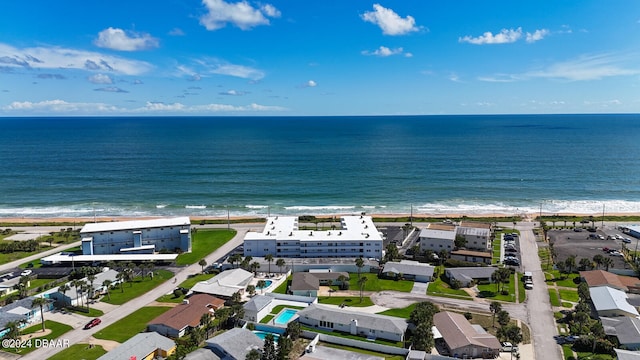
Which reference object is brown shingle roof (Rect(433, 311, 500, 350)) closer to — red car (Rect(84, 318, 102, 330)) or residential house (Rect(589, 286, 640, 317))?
residential house (Rect(589, 286, 640, 317))

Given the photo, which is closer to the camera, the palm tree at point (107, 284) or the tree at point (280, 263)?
the palm tree at point (107, 284)

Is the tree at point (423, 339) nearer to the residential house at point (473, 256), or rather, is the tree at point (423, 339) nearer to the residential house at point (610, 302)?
the residential house at point (610, 302)

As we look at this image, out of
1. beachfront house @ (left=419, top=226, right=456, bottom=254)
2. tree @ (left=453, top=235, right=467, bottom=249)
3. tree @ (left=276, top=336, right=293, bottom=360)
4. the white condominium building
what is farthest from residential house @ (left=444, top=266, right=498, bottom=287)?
tree @ (left=276, top=336, right=293, bottom=360)

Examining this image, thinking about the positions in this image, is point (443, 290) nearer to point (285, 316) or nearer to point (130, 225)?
point (285, 316)

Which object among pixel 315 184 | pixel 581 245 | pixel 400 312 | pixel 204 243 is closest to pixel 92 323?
pixel 204 243

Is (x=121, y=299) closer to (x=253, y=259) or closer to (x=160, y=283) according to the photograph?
(x=160, y=283)

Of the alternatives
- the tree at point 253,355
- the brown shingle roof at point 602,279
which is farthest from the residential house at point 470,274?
the tree at point 253,355
